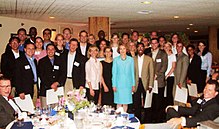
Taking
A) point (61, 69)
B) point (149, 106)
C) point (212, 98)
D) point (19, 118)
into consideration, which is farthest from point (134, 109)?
point (19, 118)

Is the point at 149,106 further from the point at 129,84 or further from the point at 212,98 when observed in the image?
the point at 212,98

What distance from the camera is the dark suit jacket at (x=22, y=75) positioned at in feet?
19.9

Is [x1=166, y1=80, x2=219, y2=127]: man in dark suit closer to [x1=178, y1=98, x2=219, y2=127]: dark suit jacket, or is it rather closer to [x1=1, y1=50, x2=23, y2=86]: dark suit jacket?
[x1=178, y1=98, x2=219, y2=127]: dark suit jacket

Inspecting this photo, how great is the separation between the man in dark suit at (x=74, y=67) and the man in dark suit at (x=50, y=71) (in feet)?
0.38

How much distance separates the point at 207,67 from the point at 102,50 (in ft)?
13.5

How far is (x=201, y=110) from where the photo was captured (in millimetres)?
4391

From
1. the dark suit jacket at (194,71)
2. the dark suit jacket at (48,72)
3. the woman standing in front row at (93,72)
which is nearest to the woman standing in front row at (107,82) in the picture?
the woman standing in front row at (93,72)

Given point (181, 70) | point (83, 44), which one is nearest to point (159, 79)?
point (181, 70)

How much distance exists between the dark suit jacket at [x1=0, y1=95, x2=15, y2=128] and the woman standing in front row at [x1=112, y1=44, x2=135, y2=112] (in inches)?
92.7

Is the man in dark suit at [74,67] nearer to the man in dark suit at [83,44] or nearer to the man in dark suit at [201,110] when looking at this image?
the man in dark suit at [83,44]

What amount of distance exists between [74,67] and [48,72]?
19.5 inches

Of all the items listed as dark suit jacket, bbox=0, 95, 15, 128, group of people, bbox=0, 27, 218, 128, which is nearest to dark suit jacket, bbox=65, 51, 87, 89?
group of people, bbox=0, 27, 218, 128

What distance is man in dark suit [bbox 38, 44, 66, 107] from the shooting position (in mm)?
6258

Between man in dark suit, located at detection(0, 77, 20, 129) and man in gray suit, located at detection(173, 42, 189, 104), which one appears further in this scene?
man in gray suit, located at detection(173, 42, 189, 104)
